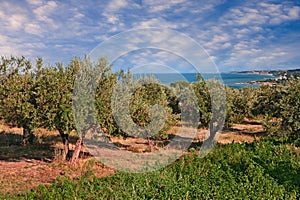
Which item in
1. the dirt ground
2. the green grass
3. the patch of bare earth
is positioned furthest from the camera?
the dirt ground

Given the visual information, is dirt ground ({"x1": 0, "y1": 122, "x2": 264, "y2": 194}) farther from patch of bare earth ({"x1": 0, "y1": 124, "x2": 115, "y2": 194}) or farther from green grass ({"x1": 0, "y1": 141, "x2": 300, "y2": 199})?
green grass ({"x1": 0, "y1": 141, "x2": 300, "y2": 199})

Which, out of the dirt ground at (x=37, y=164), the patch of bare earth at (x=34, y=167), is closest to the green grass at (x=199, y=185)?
the patch of bare earth at (x=34, y=167)

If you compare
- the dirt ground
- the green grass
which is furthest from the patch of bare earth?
the green grass

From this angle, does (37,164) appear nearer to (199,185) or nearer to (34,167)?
(34,167)

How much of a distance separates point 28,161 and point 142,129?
356 inches

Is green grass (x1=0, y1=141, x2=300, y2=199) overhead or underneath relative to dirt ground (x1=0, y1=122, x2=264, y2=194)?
overhead

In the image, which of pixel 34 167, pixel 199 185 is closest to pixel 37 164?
pixel 34 167

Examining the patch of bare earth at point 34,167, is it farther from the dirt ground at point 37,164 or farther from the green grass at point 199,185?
the green grass at point 199,185

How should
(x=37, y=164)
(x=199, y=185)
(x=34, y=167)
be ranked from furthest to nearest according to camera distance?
(x=37, y=164) < (x=34, y=167) < (x=199, y=185)

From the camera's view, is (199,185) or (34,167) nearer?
(199,185)

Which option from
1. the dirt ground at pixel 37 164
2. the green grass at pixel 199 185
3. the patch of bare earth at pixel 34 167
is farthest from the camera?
the dirt ground at pixel 37 164

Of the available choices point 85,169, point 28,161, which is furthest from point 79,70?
point 28,161

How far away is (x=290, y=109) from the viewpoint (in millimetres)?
20562

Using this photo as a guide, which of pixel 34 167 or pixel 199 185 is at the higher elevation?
pixel 199 185
